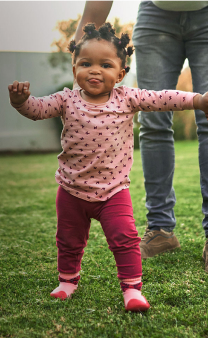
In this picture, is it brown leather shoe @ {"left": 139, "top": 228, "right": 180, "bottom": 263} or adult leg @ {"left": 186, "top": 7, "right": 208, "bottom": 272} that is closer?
adult leg @ {"left": 186, "top": 7, "right": 208, "bottom": 272}

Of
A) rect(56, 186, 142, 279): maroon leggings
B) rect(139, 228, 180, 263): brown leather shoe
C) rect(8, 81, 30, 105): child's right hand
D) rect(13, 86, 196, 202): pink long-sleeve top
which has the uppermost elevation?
rect(8, 81, 30, 105): child's right hand

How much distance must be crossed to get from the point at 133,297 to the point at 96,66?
100 centimetres

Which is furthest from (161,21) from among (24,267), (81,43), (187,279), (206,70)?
(24,267)

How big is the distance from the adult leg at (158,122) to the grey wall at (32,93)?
11987 mm

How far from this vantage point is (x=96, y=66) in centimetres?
166

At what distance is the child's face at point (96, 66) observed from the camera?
165 cm

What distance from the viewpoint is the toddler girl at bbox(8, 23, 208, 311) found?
1.62m

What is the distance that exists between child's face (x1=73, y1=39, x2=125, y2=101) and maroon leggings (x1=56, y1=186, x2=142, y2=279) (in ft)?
1.58

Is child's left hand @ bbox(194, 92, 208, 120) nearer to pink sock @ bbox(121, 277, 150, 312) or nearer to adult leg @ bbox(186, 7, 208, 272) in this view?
adult leg @ bbox(186, 7, 208, 272)

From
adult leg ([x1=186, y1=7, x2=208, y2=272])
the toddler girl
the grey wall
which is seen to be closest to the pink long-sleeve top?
the toddler girl

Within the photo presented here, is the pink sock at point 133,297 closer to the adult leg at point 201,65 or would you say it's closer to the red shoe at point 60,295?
the red shoe at point 60,295

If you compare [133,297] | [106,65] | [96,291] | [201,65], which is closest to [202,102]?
[106,65]

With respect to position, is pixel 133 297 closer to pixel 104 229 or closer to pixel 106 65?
pixel 104 229

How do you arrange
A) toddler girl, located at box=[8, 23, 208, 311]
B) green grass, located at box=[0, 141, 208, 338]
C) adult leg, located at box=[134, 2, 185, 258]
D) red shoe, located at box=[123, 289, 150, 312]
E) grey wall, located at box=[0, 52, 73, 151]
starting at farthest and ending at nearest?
1. grey wall, located at box=[0, 52, 73, 151]
2. adult leg, located at box=[134, 2, 185, 258]
3. toddler girl, located at box=[8, 23, 208, 311]
4. red shoe, located at box=[123, 289, 150, 312]
5. green grass, located at box=[0, 141, 208, 338]
